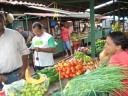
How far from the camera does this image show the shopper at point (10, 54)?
430 cm

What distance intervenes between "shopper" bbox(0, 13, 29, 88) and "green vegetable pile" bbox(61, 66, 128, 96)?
2190 mm

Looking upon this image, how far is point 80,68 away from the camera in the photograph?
4.79 metres

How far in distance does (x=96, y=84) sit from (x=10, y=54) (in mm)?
2376

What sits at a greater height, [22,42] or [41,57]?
[22,42]

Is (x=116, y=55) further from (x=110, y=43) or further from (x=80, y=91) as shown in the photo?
(x=80, y=91)

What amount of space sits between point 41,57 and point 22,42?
1.12 meters

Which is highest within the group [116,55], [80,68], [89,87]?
[116,55]

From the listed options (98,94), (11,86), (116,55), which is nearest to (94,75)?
(98,94)

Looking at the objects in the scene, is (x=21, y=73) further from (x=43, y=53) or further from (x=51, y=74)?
(x=43, y=53)

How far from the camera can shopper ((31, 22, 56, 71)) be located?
5492 millimetres

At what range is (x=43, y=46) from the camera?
18.2 feet

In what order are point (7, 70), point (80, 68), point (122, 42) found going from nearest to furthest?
point (122, 42) → point (7, 70) → point (80, 68)

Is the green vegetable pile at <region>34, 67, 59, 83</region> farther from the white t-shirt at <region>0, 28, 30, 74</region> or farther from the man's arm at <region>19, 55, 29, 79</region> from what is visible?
the white t-shirt at <region>0, 28, 30, 74</region>

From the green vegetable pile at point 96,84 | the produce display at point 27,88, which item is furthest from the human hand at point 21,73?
the green vegetable pile at point 96,84
